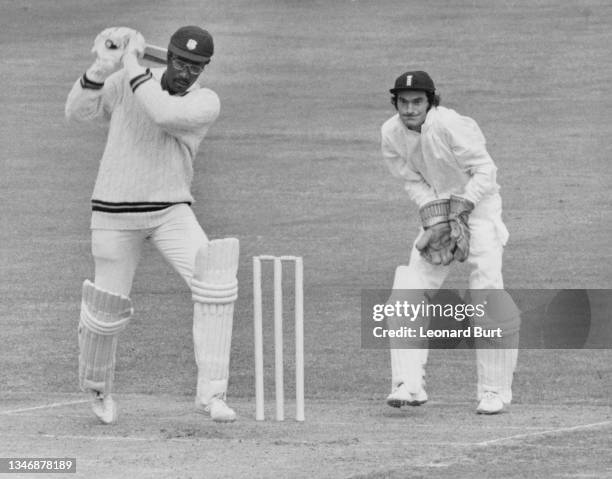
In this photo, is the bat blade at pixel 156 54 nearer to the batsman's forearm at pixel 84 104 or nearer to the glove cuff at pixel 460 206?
the batsman's forearm at pixel 84 104

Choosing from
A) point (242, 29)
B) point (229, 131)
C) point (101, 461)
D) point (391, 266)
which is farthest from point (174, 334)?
point (242, 29)

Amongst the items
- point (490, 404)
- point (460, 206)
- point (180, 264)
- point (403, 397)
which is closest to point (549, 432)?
point (490, 404)

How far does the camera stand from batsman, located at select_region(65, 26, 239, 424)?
323 inches

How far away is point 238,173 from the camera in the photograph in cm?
2128

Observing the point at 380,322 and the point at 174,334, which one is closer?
the point at 174,334

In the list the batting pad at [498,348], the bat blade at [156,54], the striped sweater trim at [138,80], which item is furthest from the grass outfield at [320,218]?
the bat blade at [156,54]

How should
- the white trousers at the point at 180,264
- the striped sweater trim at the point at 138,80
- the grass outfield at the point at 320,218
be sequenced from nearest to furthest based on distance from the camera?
the grass outfield at the point at 320,218 < the striped sweater trim at the point at 138,80 < the white trousers at the point at 180,264

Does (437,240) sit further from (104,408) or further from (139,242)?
(104,408)

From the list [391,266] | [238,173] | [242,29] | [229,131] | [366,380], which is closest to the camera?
[366,380]

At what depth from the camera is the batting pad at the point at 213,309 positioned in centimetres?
818

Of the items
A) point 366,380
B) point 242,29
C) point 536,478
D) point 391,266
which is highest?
point 242,29

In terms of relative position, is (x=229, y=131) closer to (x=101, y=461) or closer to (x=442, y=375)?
(x=442, y=375)

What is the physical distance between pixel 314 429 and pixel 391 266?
7876 millimetres

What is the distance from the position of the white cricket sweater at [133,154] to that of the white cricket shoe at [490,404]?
72.8 inches
